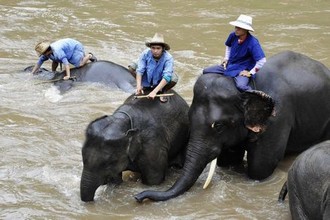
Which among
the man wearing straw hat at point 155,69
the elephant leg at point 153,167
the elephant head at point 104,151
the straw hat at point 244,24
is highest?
the straw hat at point 244,24

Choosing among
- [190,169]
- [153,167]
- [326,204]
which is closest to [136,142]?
[153,167]

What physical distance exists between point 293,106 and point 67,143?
2.70 metres

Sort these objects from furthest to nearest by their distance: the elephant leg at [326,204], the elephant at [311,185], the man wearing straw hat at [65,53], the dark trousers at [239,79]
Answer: the man wearing straw hat at [65,53], the dark trousers at [239,79], the elephant at [311,185], the elephant leg at [326,204]

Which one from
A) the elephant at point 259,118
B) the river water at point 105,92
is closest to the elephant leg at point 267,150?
the elephant at point 259,118

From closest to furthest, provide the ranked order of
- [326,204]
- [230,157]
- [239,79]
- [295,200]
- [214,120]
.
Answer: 1. [326,204]
2. [295,200]
3. [214,120]
4. [239,79]
5. [230,157]

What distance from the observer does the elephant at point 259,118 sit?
5.76m

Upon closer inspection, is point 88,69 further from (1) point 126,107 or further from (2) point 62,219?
(2) point 62,219

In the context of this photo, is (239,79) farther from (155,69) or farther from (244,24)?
(155,69)

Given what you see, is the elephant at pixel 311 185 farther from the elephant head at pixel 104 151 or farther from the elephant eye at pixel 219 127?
the elephant head at pixel 104 151

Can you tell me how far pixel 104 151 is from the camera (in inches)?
219

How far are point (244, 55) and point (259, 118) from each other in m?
A: 0.81

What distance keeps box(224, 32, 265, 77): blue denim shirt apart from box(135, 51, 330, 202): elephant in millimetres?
164

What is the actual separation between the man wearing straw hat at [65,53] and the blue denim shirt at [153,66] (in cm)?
356

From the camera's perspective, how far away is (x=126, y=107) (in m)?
6.03
